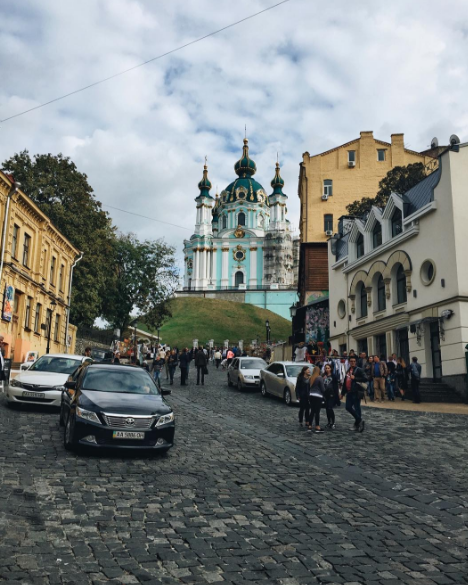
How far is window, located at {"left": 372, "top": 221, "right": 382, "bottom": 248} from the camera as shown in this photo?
90.4 feet

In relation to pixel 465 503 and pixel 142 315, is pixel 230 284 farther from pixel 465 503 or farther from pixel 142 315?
pixel 465 503

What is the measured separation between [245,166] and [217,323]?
165 ft

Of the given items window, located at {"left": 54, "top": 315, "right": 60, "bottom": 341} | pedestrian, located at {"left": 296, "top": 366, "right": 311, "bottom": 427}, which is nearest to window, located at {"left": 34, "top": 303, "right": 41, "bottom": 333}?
window, located at {"left": 54, "top": 315, "right": 60, "bottom": 341}

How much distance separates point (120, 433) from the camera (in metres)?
9.09

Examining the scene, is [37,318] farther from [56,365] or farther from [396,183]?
[396,183]

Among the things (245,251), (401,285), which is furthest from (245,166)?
(401,285)

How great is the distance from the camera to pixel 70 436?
9375mm

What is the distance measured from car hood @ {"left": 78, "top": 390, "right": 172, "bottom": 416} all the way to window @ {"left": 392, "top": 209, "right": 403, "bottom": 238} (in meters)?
18.3

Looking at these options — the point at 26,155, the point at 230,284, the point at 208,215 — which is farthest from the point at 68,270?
the point at 208,215

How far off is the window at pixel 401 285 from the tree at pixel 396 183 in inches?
644

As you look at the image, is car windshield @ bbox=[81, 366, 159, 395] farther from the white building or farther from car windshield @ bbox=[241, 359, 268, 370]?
the white building

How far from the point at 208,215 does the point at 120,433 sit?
366 feet

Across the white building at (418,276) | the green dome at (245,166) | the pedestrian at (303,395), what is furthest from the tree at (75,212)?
the green dome at (245,166)

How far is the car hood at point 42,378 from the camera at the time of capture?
13992 millimetres
